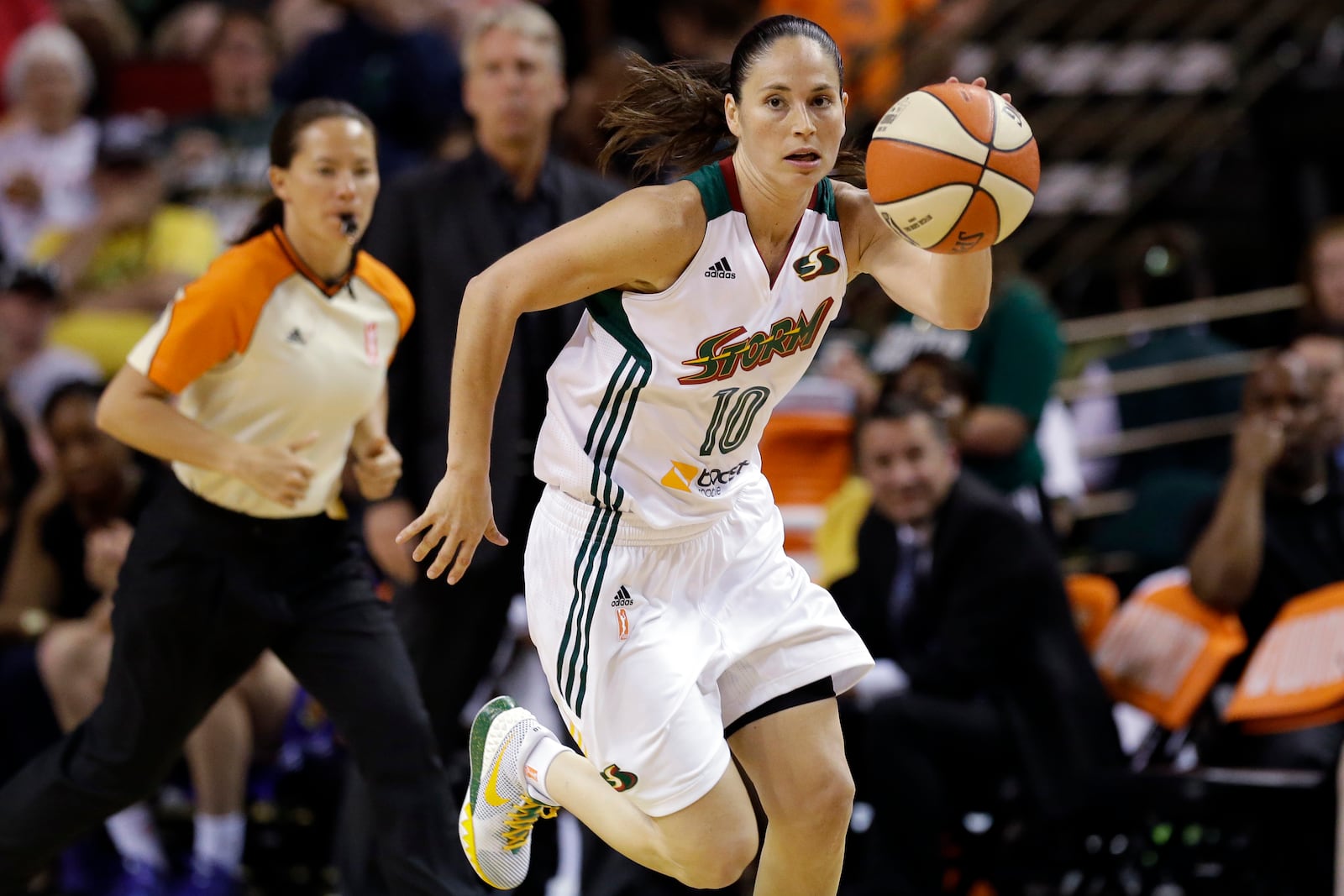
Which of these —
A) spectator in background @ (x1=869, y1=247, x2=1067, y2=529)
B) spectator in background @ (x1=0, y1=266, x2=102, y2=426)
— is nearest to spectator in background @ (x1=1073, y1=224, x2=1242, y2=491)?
spectator in background @ (x1=869, y1=247, x2=1067, y2=529)

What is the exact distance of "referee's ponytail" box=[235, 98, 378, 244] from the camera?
4.53 meters

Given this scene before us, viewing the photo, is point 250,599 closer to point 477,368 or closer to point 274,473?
point 274,473

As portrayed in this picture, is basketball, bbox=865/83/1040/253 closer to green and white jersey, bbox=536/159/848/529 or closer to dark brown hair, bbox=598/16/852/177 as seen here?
green and white jersey, bbox=536/159/848/529

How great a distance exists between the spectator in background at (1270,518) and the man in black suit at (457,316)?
2.36 m

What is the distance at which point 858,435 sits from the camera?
6.64 metres

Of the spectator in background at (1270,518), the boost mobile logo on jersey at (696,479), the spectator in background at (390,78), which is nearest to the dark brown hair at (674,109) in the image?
the boost mobile logo on jersey at (696,479)

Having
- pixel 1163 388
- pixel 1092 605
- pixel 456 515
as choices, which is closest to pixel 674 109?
pixel 456 515

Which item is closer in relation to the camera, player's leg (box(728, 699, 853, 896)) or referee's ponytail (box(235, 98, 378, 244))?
player's leg (box(728, 699, 853, 896))

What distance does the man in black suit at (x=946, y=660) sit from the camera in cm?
557

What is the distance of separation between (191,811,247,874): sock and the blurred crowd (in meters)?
0.02

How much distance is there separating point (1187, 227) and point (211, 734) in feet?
18.0

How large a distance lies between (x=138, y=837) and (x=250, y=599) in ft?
7.16

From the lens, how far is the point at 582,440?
151 inches

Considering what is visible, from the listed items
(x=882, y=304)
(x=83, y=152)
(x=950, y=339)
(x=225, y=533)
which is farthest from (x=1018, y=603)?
(x=83, y=152)
